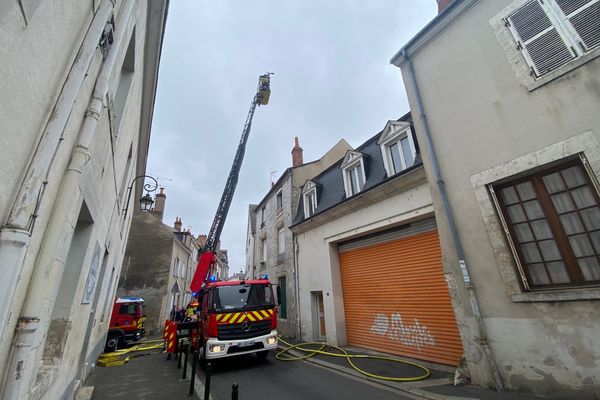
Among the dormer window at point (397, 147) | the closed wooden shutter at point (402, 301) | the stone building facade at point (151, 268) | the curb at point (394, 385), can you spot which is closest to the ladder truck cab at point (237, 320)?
the curb at point (394, 385)

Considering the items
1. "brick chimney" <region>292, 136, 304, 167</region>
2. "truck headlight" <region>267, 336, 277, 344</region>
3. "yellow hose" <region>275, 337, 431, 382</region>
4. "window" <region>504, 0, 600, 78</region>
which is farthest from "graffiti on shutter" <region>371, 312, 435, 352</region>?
"brick chimney" <region>292, 136, 304, 167</region>

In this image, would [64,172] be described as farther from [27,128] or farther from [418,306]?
[418,306]

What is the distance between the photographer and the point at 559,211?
15.1ft

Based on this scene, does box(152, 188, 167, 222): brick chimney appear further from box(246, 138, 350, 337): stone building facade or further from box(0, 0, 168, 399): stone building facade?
box(0, 0, 168, 399): stone building facade

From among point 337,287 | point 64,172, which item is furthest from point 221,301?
point 64,172

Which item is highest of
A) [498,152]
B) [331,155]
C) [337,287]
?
[331,155]

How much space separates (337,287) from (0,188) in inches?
393

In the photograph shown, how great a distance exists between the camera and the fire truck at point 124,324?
1218cm

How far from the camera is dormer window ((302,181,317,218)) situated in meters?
12.7

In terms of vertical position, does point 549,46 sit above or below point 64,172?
above

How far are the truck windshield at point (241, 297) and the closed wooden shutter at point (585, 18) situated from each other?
9344 mm

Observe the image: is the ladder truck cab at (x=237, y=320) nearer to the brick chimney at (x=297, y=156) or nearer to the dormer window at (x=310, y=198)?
the dormer window at (x=310, y=198)

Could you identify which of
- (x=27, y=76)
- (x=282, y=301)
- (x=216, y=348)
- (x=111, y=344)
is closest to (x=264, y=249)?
(x=282, y=301)

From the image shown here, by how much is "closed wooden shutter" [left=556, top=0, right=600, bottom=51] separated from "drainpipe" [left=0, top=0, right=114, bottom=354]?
721 centimetres
